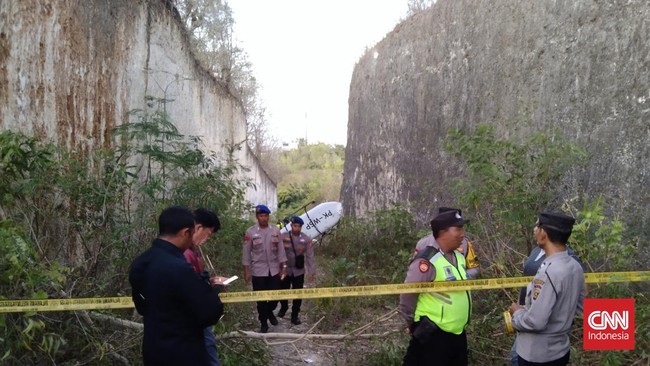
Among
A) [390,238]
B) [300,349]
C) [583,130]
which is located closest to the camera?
[300,349]

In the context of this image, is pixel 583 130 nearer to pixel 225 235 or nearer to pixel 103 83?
pixel 225 235

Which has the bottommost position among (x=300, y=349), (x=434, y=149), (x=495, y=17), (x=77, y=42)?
(x=300, y=349)

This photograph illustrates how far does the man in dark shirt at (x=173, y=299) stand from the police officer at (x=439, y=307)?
4.48ft

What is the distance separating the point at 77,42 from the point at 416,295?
16.5 ft

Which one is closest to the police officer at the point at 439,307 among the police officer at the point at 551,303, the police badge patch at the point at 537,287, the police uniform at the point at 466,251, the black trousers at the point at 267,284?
the police uniform at the point at 466,251

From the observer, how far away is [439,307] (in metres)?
3.60

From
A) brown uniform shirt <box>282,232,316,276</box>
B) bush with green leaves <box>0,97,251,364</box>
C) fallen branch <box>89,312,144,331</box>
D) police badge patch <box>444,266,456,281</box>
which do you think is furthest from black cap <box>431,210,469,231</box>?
brown uniform shirt <box>282,232,316,276</box>

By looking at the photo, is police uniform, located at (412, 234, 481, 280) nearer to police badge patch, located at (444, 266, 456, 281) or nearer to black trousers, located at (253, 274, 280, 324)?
police badge patch, located at (444, 266, 456, 281)

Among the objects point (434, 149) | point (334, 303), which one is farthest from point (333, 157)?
point (334, 303)

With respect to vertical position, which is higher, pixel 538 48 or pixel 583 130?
pixel 538 48

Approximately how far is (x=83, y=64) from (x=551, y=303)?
578 cm

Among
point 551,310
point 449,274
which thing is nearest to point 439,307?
point 449,274

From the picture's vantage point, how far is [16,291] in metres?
3.94

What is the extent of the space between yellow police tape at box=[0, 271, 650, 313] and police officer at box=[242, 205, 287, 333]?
2.24 meters
